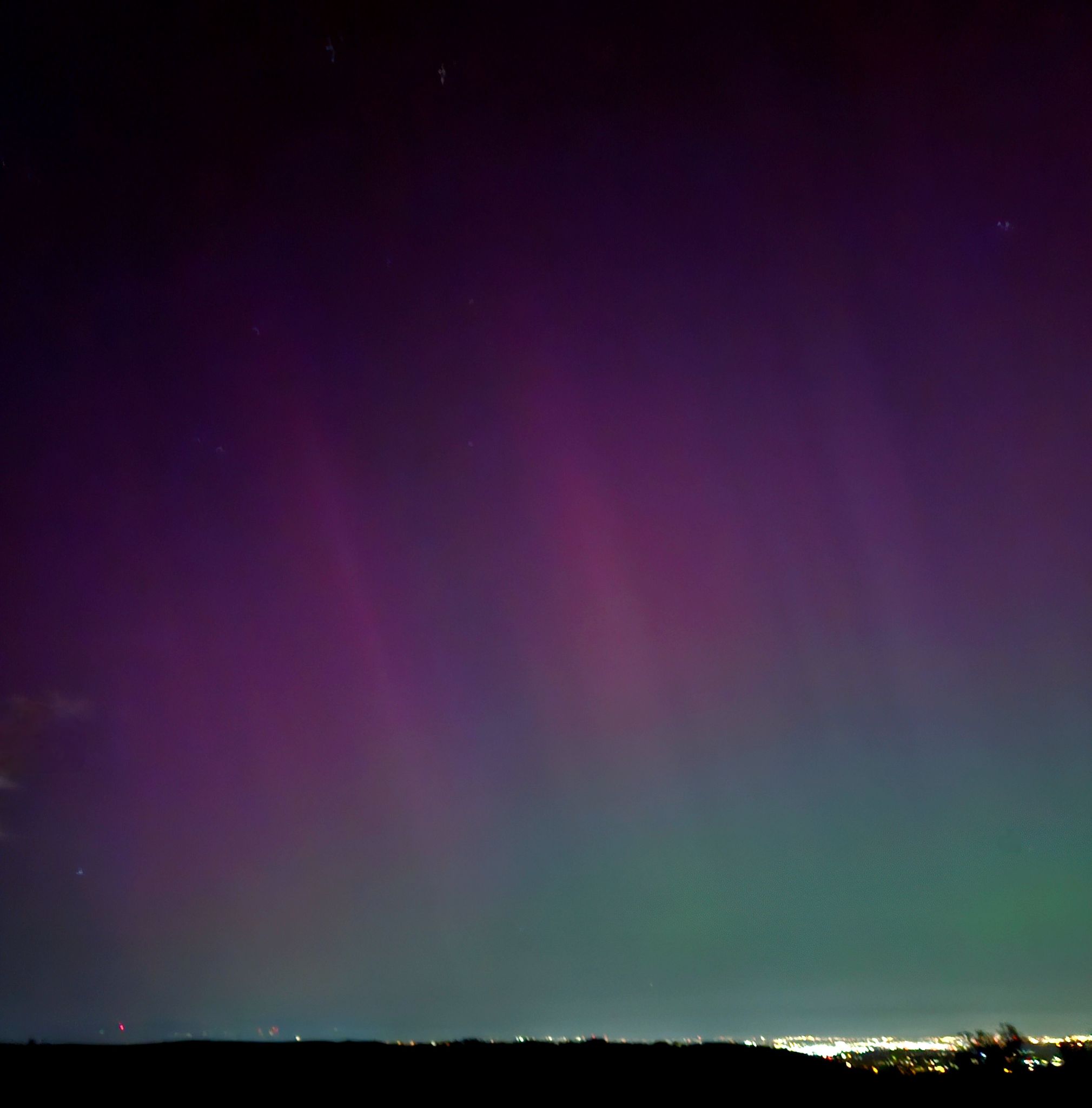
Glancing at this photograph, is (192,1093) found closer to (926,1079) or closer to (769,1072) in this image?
(769,1072)

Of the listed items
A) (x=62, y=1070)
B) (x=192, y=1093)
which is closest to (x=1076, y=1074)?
(x=192, y=1093)

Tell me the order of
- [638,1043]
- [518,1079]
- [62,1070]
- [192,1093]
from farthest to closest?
[638,1043] → [518,1079] → [62,1070] → [192,1093]

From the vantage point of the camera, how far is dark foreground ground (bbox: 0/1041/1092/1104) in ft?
54.4

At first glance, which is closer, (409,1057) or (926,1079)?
(409,1057)

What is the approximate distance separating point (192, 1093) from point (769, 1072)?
44.8 feet

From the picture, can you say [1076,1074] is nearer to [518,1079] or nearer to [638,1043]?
[638,1043]

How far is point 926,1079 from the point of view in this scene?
69.0ft

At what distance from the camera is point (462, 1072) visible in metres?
18.5

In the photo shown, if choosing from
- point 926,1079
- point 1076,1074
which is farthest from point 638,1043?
point 1076,1074

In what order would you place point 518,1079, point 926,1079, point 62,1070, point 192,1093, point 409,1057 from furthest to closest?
point 926,1079 < point 409,1057 < point 518,1079 < point 62,1070 < point 192,1093

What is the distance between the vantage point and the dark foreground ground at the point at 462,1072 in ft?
54.4

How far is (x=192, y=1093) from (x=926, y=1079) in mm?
17691

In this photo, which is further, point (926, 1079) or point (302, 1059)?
point (926, 1079)

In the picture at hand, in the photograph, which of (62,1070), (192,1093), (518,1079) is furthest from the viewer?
(518,1079)
